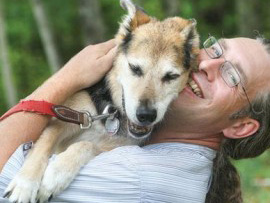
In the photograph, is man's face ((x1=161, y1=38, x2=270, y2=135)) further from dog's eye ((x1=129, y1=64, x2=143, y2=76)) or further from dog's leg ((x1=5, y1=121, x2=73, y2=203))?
dog's leg ((x1=5, y1=121, x2=73, y2=203))

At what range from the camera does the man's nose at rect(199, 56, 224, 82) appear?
3.84 meters

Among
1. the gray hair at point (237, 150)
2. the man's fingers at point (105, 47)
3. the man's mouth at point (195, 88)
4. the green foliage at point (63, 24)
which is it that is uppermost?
the man's fingers at point (105, 47)

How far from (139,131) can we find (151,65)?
1.47ft

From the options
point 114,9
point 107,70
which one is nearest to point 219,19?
point 114,9

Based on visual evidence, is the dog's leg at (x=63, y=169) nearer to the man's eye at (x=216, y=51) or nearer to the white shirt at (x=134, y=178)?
the white shirt at (x=134, y=178)

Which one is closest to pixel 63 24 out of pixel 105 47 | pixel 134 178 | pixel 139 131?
pixel 105 47

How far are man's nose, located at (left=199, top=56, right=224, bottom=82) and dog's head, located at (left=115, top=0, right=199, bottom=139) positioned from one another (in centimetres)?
14

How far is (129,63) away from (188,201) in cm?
106

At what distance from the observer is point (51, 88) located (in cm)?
386

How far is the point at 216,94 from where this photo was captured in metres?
3.81

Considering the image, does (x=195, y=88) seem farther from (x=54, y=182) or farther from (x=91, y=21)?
(x=91, y=21)

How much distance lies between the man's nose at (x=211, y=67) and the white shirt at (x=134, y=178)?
0.61 m

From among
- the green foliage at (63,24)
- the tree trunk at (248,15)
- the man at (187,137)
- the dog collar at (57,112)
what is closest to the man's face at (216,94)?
the man at (187,137)

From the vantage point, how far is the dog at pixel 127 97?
3543mm
